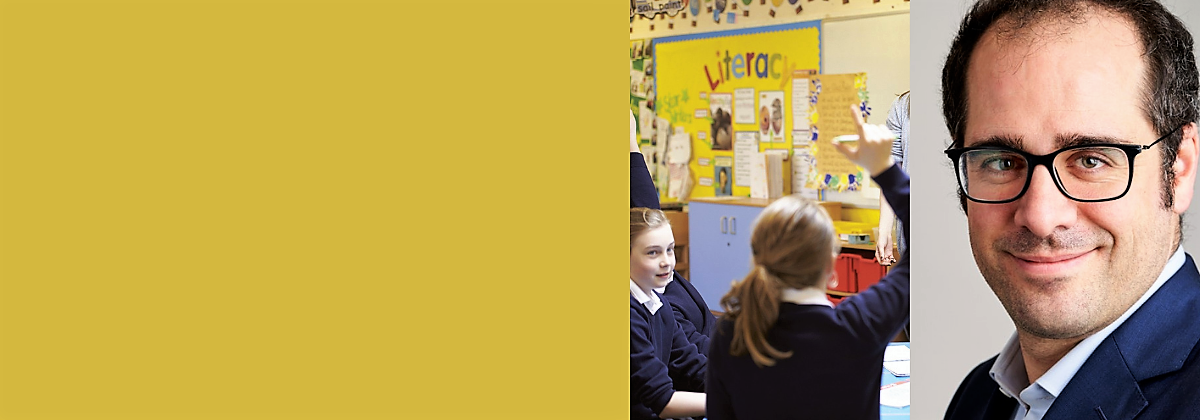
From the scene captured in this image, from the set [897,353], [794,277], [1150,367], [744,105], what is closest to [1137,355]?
[1150,367]

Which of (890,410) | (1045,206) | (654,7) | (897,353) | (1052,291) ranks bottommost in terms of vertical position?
(890,410)

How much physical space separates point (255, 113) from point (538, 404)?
0.72 m

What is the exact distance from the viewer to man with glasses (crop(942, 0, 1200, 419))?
4.57ft

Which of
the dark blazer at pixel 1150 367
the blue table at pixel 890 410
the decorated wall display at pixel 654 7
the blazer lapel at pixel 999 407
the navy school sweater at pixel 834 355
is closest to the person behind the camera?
the dark blazer at pixel 1150 367

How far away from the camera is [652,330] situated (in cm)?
177

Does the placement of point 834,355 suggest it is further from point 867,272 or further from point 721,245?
point 721,245

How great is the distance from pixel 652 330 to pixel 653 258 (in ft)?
0.38

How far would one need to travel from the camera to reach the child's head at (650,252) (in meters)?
1.77

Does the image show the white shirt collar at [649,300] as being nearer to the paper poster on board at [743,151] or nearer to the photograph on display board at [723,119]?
the paper poster on board at [743,151]


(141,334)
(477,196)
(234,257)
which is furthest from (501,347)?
(141,334)

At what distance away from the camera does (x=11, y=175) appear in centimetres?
182

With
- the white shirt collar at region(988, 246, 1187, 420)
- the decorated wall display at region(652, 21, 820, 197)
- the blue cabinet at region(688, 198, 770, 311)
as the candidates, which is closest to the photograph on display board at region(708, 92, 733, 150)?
the decorated wall display at region(652, 21, 820, 197)

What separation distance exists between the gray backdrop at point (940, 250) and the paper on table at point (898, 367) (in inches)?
2.3

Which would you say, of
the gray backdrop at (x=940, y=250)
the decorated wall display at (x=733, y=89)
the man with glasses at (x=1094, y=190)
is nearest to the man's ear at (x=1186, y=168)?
the man with glasses at (x=1094, y=190)
